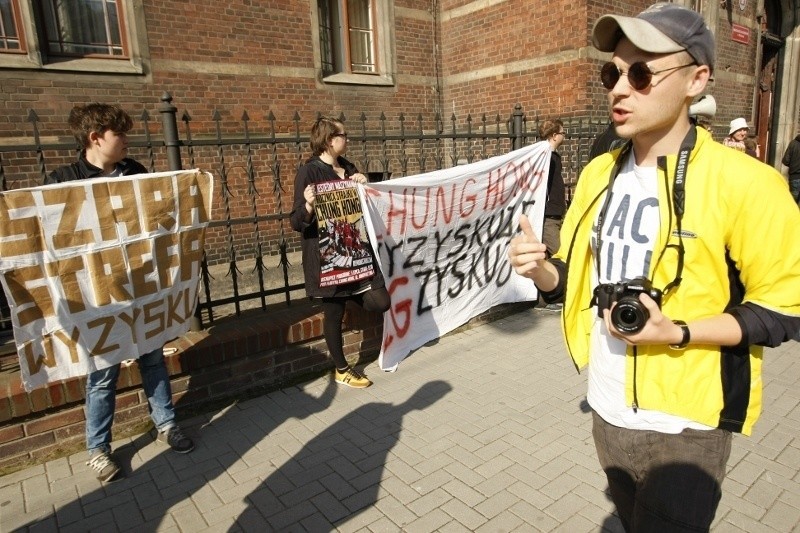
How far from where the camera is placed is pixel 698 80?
154cm

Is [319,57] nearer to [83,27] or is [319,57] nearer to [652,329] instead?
[83,27]

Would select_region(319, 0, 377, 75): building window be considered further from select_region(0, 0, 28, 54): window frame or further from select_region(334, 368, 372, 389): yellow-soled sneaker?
select_region(334, 368, 372, 389): yellow-soled sneaker

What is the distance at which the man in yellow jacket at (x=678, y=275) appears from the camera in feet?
4.70

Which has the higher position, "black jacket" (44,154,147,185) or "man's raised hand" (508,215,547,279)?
"black jacket" (44,154,147,185)

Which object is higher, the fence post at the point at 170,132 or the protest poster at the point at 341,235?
the fence post at the point at 170,132

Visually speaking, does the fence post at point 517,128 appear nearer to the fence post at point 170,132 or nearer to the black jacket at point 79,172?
the fence post at point 170,132

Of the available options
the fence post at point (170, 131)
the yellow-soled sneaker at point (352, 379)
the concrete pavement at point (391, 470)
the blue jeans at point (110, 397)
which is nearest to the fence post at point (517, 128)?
the concrete pavement at point (391, 470)

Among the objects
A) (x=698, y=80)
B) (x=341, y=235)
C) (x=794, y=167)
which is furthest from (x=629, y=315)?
(x=794, y=167)

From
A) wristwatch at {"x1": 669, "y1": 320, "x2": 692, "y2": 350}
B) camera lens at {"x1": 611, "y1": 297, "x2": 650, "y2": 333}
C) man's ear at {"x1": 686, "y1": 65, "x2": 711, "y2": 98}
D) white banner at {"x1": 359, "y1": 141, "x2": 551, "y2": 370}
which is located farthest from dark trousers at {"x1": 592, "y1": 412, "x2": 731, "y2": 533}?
white banner at {"x1": 359, "y1": 141, "x2": 551, "y2": 370}

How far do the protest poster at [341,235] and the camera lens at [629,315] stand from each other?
2603mm

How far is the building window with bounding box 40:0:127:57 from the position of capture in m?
7.34

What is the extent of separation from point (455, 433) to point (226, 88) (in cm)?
719

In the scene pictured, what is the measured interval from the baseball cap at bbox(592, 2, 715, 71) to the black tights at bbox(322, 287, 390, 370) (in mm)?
2735

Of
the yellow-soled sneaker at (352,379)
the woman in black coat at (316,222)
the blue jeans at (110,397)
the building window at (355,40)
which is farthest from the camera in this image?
the building window at (355,40)
